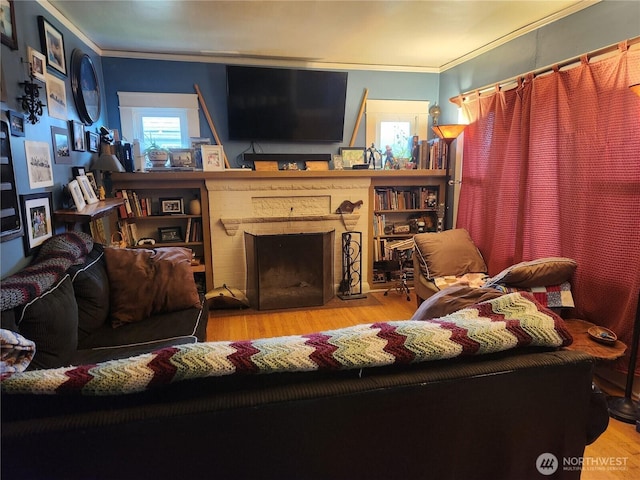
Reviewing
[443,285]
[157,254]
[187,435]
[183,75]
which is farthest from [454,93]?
[187,435]

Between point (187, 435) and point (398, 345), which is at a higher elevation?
point (398, 345)

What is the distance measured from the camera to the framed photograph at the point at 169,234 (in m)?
3.93

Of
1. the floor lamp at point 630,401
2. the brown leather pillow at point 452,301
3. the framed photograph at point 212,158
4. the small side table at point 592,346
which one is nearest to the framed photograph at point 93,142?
the framed photograph at point 212,158

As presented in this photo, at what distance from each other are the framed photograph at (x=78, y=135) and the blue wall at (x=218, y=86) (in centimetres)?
86

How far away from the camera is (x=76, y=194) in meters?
2.59

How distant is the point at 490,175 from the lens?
11.4ft

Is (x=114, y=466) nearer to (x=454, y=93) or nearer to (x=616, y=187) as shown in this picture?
(x=616, y=187)

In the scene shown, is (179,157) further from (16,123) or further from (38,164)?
(16,123)

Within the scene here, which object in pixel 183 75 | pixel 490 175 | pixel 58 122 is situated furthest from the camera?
pixel 183 75

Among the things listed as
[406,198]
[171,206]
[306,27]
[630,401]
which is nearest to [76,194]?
[171,206]

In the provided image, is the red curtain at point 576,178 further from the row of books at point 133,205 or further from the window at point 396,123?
the row of books at point 133,205

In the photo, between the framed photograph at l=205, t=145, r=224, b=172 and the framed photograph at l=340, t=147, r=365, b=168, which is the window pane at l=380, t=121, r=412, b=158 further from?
the framed photograph at l=205, t=145, r=224, b=172

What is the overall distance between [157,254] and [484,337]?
221 cm

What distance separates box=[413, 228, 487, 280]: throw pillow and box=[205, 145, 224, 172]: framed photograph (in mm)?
2029
